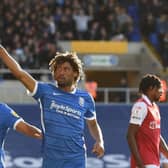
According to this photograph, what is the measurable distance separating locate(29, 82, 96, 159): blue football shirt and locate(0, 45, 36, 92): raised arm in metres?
0.10

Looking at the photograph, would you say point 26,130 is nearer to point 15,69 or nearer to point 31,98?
point 15,69

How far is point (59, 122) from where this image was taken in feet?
21.3

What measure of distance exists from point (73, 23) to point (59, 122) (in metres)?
16.2

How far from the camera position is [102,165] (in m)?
12.8

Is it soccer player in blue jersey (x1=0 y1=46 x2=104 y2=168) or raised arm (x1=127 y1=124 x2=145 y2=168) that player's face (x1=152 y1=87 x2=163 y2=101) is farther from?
soccer player in blue jersey (x1=0 y1=46 x2=104 y2=168)

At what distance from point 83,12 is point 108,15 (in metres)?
0.82

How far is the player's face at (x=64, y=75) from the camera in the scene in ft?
21.2

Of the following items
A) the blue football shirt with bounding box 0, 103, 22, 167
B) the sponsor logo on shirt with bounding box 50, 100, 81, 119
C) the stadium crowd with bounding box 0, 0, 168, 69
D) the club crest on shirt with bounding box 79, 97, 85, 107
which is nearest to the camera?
the blue football shirt with bounding box 0, 103, 22, 167

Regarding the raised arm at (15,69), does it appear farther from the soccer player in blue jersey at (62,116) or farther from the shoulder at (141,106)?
the shoulder at (141,106)

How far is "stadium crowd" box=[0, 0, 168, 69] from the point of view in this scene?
20.5m

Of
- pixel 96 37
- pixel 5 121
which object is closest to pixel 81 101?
pixel 5 121

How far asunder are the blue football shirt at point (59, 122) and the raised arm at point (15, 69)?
10cm

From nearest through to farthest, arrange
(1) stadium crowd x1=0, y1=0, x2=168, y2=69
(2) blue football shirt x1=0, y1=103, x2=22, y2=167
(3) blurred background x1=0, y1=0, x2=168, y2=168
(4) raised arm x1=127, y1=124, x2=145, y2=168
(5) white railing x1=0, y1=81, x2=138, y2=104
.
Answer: (2) blue football shirt x1=0, y1=103, x2=22, y2=167 → (4) raised arm x1=127, y1=124, x2=145, y2=168 → (5) white railing x1=0, y1=81, x2=138, y2=104 → (3) blurred background x1=0, y1=0, x2=168, y2=168 → (1) stadium crowd x1=0, y1=0, x2=168, y2=69

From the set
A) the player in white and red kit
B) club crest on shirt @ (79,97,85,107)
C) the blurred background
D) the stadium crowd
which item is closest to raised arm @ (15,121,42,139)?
club crest on shirt @ (79,97,85,107)
